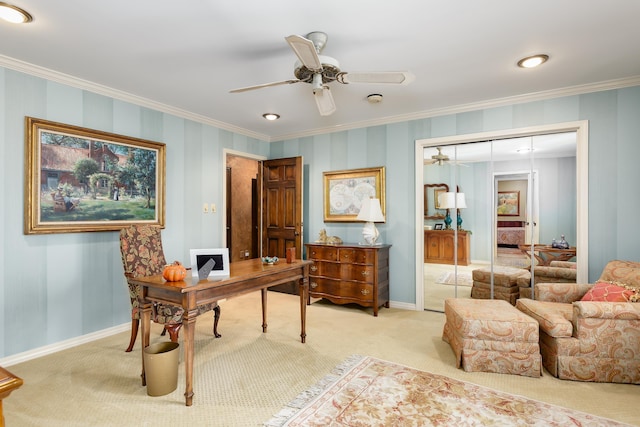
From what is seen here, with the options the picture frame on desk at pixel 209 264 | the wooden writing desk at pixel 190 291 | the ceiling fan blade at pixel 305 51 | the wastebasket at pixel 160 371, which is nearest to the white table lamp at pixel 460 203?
the wooden writing desk at pixel 190 291

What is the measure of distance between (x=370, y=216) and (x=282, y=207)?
1.59 metres

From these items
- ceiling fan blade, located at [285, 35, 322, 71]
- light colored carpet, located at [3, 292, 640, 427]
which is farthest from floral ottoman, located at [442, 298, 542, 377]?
ceiling fan blade, located at [285, 35, 322, 71]

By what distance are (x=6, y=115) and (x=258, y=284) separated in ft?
8.42

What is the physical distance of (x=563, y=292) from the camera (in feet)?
10.2

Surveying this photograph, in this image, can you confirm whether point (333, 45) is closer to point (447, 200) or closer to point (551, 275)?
point (447, 200)

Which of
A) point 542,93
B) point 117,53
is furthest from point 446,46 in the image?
point 117,53

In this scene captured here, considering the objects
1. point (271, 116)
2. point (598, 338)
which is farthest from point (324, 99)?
point (598, 338)

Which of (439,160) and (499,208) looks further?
(439,160)

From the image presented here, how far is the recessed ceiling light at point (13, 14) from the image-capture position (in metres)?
2.11

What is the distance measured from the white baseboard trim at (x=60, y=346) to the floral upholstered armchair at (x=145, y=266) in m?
0.57

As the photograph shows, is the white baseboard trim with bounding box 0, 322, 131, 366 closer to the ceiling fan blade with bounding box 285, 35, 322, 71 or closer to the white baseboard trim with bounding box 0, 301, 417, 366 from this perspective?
the white baseboard trim with bounding box 0, 301, 417, 366

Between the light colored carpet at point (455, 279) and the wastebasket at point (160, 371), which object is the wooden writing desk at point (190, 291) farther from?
the light colored carpet at point (455, 279)

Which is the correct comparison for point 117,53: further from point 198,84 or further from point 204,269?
point 204,269

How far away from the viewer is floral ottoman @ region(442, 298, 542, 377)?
259 cm
